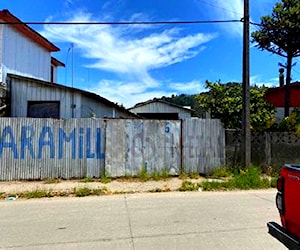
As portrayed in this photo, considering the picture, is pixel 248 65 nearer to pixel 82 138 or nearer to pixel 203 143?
pixel 203 143

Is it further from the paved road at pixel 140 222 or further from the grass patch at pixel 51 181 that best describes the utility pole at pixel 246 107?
the grass patch at pixel 51 181

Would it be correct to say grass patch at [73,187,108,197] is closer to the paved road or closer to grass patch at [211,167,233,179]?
the paved road

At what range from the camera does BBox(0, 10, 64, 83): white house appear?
51.3 ft

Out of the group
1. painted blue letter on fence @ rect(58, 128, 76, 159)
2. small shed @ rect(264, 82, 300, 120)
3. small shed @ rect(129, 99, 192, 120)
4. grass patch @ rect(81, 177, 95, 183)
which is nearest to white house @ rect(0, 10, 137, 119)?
painted blue letter on fence @ rect(58, 128, 76, 159)

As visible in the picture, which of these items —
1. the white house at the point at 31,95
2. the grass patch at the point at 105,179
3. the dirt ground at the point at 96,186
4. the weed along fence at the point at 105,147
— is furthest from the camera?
the white house at the point at 31,95

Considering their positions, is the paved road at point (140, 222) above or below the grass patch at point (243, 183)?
below

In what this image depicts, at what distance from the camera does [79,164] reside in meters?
11.7

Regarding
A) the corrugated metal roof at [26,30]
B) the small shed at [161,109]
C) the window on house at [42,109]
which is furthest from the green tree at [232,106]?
the small shed at [161,109]

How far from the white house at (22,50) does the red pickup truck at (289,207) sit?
12.5 meters

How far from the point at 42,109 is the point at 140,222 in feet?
33.7

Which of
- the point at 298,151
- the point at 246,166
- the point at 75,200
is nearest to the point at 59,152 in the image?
the point at 75,200

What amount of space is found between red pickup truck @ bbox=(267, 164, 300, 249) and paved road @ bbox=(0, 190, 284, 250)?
4.15 ft

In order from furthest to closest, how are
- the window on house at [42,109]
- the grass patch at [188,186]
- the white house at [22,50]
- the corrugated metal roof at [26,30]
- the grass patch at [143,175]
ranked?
1. the white house at [22,50]
2. the corrugated metal roof at [26,30]
3. the window on house at [42,109]
4. the grass patch at [143,175]
5. the grass patch at [188,186]

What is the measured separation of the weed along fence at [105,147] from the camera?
11.3 meters
